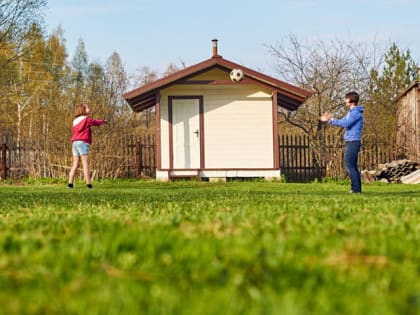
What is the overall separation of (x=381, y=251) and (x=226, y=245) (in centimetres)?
69

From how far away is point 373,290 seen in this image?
2.22 m

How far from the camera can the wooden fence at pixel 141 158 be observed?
2461cm

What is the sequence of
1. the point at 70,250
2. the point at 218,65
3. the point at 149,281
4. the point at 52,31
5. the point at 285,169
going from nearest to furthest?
the point at 149,281
the point at 70,250
the point at 218,65
the point at 285,169
the point at 52,31

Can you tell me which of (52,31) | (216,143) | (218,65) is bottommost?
(216,143)

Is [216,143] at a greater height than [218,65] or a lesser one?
lesser

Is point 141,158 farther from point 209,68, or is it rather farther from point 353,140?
point 353,140

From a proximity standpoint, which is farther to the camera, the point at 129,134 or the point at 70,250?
the point at 129,134

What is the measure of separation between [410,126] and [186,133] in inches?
384

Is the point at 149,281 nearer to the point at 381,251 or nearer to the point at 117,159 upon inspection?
the point at 381,251

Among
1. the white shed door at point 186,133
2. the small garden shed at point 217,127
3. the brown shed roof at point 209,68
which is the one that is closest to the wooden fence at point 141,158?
the white shed door at point 186,133

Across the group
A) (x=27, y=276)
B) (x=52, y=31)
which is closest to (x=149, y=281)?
(x=27, y=276)

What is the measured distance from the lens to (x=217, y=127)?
2308 cm

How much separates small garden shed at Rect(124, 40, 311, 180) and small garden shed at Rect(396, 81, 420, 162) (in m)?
5.97

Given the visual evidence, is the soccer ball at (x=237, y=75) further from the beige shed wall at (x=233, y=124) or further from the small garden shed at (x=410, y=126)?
the small garden shed at (x=410, y=126)
